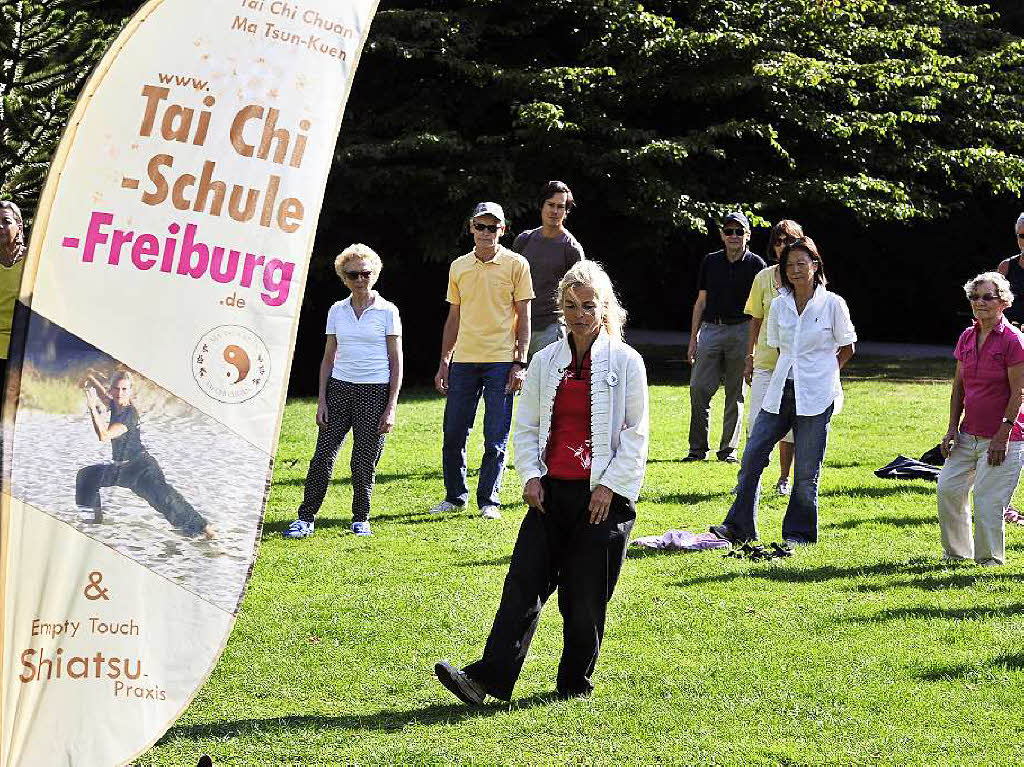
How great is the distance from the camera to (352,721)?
554 centimetres

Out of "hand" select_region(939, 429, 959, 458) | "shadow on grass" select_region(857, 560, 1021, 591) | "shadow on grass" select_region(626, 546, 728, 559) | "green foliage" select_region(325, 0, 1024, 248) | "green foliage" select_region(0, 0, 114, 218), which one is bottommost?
"shadow on grass" select_region(626, 546, 728, 559)

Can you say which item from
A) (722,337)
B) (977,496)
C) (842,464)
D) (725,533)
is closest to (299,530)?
(725,533)

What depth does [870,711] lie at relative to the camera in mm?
5594

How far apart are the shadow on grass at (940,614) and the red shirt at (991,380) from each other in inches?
48.6

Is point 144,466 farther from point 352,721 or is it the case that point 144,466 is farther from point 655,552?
point 655,552

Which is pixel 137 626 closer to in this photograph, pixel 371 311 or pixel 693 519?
pixel 371 311

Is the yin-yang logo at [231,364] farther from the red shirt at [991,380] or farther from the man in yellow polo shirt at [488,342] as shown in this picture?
the man in yellow polo shirt at [488,342]

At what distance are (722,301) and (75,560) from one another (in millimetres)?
8904

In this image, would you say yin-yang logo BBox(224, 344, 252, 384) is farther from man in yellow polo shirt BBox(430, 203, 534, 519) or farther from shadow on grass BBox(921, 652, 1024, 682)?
man in yellow polo shirt BBox(430, 203, 534, 519)

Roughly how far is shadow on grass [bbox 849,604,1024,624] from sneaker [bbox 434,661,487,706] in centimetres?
224

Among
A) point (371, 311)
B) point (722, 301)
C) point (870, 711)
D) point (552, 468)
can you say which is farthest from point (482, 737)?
point (722, 301)

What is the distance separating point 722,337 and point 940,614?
5565mm

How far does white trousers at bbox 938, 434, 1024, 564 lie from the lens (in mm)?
8000

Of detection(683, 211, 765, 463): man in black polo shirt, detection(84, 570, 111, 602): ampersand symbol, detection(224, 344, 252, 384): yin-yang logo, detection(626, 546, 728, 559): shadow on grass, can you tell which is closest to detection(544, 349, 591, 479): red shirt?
detection(224, 344, 252, 384): yin-yang logo
